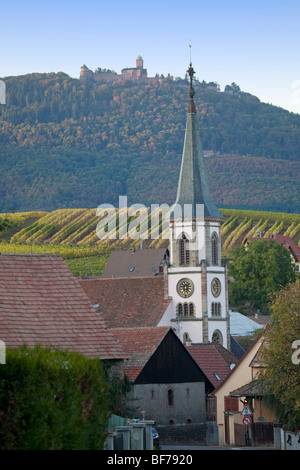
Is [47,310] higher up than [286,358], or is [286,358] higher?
[47,310]

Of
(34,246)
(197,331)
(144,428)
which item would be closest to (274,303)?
(144,428)

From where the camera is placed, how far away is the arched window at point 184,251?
9200 cm

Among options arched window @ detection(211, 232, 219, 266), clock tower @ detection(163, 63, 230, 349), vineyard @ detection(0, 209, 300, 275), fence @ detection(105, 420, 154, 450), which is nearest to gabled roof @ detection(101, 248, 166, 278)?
vineyard @ detection(0, 209, 300, 275)

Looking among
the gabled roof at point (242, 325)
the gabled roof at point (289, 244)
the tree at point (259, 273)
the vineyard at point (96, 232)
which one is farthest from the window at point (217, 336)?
the gabled roof at point (289, 244)

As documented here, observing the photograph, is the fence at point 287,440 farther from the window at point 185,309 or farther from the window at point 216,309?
the window at point 216,309

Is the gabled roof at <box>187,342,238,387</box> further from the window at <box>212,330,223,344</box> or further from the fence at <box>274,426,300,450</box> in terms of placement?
the fence at <box>274,426,300,450</box>

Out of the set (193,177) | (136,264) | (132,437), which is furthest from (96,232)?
(132,437)

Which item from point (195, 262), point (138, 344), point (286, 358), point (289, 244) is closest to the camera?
point (286, 358)

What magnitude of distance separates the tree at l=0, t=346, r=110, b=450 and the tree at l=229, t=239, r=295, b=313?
90.0 m

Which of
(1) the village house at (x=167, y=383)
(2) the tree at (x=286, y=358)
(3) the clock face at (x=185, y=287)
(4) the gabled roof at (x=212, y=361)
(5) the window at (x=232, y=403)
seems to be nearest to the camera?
(2) the tree at (x=286, y=358)

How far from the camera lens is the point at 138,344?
2341 inches

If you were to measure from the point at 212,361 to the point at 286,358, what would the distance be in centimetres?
2519

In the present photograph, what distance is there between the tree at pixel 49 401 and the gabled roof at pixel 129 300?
63435 mm

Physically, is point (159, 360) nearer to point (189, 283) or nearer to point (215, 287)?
point (189, 283)
